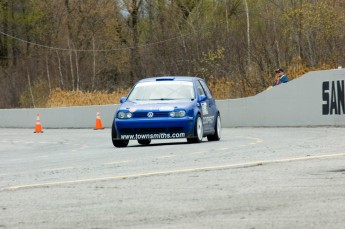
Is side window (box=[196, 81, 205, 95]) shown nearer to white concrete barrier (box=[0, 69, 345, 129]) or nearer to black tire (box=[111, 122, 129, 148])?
black tire (box=[111, 122, 129, 148])

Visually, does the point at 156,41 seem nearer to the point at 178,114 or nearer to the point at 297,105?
the point at 297,105

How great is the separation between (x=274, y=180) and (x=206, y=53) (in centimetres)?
3971

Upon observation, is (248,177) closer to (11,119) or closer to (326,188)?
(326,188)

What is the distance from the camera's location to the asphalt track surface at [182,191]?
8.49m

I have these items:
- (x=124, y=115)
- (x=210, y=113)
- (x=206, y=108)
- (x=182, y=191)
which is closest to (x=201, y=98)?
(x=206, y=108)

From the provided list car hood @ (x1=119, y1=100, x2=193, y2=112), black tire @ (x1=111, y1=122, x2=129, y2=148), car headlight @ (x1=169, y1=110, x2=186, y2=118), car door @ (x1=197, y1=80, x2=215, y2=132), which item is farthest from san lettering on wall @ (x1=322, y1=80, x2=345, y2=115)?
black tire @ (x1=111, y1=122, x2=129, y2=148)

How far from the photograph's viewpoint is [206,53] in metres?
51.3

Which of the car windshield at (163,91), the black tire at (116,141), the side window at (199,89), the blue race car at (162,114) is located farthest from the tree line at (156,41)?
the black tire at (116,141)

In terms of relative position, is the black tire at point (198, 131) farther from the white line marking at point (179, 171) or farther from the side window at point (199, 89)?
the white line marking at point (179, 171)

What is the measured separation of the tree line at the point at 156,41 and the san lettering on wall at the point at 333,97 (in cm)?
984

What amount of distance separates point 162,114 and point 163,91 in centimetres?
115

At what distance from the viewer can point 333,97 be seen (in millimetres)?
30469

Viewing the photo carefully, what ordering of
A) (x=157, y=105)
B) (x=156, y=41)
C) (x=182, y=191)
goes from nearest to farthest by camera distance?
(x=182, y=191) < (x=157, y=105) < (x=156, y=41)

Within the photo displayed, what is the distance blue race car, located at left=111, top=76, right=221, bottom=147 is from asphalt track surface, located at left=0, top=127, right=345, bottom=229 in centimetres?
406
